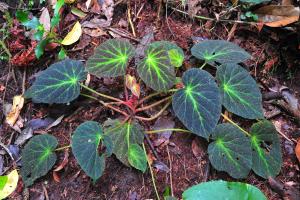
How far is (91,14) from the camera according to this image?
2.80 m

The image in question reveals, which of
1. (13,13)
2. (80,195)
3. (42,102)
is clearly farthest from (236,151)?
(13,13)

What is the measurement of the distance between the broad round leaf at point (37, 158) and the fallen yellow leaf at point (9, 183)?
7cm

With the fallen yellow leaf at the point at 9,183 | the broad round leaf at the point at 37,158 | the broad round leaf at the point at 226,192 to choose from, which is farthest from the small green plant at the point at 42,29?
the broad round leaf at the point at 226,192

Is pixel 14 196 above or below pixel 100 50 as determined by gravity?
below

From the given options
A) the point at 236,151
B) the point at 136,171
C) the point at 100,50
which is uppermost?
the point at 100,50

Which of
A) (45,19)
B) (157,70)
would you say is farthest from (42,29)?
(157,70)

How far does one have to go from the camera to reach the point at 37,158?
89.9 inches

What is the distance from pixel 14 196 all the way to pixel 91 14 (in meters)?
1.35

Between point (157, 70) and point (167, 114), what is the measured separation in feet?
0.99

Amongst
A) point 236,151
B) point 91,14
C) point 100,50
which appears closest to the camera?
point 236,151

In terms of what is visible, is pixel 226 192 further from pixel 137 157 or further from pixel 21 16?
pixel 21 16

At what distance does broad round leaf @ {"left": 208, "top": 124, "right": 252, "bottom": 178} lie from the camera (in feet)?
7.15

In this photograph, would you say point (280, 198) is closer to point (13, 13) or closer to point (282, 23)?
point (282, 23)

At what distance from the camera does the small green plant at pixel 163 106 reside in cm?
219
